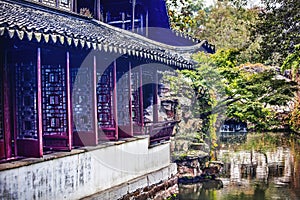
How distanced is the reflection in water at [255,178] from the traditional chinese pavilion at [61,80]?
7.37 feet

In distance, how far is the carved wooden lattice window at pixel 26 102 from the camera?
23.3ft

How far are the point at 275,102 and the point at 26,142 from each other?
8.93 metres

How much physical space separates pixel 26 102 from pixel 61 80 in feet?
2.80

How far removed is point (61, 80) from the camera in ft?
25.4

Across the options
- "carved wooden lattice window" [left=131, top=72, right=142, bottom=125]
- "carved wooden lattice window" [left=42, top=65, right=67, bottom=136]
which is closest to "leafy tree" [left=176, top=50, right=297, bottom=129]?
"carved wooden lattice window" [left=131, top=72, right=142, bottom=125]

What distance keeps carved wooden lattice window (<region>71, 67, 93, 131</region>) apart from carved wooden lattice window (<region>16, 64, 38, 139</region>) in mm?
1448

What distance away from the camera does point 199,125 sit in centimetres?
1400

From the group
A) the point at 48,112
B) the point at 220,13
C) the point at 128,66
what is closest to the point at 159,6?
the point at 128,66

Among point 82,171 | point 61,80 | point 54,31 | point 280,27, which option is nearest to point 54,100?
point 61,80

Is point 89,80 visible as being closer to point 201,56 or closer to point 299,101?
point 201,56

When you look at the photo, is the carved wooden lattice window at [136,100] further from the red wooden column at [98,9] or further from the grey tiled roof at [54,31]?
the red wooden column at [98,9]

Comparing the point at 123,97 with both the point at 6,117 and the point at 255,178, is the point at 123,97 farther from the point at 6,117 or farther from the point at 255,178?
the point at 255,178

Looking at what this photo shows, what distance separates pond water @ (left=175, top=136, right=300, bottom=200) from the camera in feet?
36.8

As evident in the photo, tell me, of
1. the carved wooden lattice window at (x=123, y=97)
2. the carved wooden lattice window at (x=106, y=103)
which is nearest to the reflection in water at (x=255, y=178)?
the carved wooden lattice window at (x=123, y=97)
